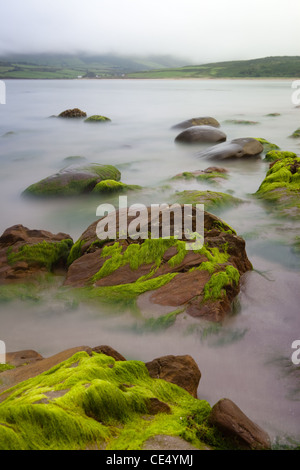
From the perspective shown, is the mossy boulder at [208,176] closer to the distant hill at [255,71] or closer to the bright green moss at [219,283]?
the bright green moss at [219,283]

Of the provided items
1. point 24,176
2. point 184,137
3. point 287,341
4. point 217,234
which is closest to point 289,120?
point 184,137

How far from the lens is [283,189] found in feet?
28.9

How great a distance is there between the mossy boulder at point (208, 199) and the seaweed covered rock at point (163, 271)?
2.51m

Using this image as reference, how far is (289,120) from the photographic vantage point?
2498 centimetres

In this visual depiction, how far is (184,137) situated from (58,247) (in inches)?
487

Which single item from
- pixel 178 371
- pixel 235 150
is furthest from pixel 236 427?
pixel 235 150

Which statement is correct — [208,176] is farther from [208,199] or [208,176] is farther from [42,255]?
[42,255]

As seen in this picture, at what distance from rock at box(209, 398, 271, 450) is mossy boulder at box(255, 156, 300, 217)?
6.03 m

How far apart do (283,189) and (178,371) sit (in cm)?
683

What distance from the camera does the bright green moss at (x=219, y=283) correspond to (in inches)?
178

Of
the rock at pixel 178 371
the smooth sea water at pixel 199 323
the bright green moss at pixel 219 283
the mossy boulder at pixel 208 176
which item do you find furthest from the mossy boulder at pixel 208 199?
the rock at pixel 178 371

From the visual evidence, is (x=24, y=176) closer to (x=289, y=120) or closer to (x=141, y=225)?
(x=141, y=225)

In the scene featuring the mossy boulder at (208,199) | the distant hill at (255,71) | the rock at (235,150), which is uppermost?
the distant hill at (255,71)

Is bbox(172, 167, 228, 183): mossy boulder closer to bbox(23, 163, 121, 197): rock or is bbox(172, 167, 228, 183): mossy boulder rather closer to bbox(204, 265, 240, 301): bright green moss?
bbox(23, 163, 121, 197): rock
